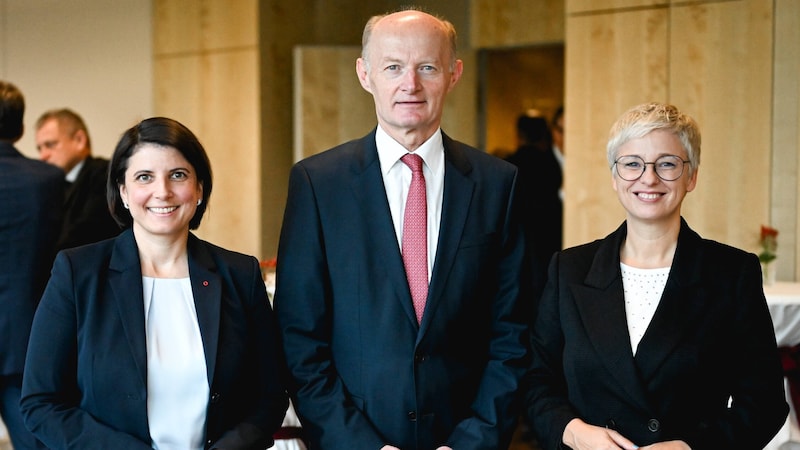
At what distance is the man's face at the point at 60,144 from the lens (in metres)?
6.06

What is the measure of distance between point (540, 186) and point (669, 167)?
14.5 feet

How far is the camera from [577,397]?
252 cm

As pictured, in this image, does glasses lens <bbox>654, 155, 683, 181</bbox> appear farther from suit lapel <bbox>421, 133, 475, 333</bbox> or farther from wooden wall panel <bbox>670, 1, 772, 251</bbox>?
wooden wall panel <bbox>670, 1, 772, 251</bbox>

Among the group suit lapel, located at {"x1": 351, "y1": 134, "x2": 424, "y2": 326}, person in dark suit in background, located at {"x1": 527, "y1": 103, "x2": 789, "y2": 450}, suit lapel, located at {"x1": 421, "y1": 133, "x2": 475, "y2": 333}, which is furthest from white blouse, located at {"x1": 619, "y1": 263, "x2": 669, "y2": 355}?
suit lapel, located at {"x1": 351, "y1": 134, "x2": 424, "y2": 326}

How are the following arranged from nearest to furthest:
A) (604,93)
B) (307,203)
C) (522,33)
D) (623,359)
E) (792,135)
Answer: (623,359) < (307,203) < (792,135) < (604,93) < (522,33)

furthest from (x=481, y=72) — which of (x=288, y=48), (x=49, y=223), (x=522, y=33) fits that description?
(x=49, y=223)

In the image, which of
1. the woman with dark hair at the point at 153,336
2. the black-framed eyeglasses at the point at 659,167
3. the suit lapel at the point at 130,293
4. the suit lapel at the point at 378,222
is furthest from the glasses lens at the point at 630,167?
the suit lapel at the point at 130,293

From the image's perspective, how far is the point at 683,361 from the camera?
7.87ft

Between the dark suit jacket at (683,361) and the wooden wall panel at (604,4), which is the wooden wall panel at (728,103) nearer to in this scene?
the wooden wall panel at (604,4)

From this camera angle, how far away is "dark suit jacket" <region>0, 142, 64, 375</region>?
3.82 m

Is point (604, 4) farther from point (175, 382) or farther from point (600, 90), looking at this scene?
point (175, 382)

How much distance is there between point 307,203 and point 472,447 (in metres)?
0.77

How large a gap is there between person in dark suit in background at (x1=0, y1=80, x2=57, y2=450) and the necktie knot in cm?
200

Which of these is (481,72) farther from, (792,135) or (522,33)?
(792,135)
